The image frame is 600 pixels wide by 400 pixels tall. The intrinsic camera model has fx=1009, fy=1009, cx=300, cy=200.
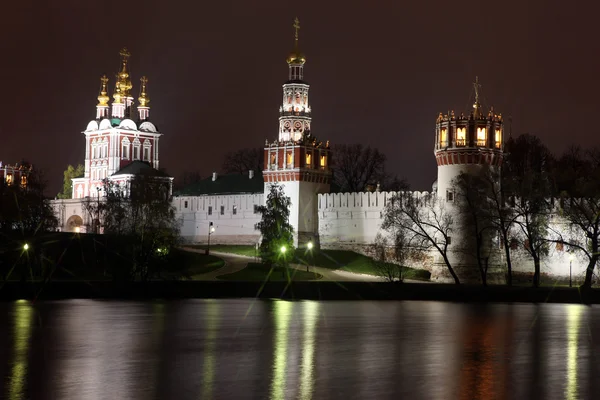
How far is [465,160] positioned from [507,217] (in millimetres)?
6116

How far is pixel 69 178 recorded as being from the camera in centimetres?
11819

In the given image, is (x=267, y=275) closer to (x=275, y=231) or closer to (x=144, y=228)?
(x=275, y=231)

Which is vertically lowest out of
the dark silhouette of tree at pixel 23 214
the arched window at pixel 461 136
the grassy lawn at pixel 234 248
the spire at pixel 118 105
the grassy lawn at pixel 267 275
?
the grassy lawn at pixel 267 275

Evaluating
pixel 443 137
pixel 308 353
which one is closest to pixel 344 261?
pixel 443 137

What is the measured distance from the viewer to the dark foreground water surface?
17344mm

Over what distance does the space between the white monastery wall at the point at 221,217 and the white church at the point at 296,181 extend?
84 millimetres

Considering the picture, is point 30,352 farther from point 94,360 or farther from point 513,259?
point 513,259

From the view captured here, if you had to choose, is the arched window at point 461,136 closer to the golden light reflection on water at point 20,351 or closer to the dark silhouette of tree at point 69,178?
the golden light reflection on water at point 20,351

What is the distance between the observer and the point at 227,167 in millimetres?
114250

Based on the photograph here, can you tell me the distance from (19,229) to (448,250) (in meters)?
26.5

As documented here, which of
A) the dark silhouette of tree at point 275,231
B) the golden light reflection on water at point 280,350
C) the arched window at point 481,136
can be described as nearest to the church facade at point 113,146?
the dark silhouette of tree at point 275,231

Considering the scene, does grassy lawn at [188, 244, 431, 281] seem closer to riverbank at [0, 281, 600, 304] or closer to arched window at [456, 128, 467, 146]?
arched window at [456, 128, 467, 146]

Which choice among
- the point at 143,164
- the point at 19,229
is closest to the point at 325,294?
the point at 19,229

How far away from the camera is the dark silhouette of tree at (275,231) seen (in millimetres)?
65062
